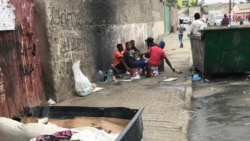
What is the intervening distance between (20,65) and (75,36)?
7.63 ft

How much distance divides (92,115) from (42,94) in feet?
10.9

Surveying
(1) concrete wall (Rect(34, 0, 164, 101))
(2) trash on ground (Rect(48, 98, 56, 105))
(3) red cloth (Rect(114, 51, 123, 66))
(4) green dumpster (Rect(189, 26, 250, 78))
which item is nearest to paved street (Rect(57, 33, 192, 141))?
(2) trash on ground (Rect(48, 98, 56, 105))

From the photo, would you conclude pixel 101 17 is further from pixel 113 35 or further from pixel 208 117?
pixel 208 117

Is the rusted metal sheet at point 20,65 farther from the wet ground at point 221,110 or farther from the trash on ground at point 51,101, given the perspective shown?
the wet ground at point 221,110

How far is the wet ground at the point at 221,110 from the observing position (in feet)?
18.5

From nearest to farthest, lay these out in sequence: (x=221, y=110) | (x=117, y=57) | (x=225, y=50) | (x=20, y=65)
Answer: (x=20, y=65) → (x=221, y=110) → (x=225, y=50) → (x=117, y=57)

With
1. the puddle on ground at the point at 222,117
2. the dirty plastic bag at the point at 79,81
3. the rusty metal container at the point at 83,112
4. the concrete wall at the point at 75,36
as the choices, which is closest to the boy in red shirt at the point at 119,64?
the concrete wall at the point at 75,36

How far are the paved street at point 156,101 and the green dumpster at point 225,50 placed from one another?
77cm

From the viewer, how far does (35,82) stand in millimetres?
7285

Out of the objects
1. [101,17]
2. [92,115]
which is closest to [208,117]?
[92,115]

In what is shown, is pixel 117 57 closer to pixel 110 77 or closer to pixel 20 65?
pixel 110 77

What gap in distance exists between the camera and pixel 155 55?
426 inches

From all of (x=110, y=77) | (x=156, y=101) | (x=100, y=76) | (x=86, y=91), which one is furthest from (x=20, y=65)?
(x=110, y=77)

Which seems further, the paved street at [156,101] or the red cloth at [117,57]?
the red cloth at [117,57]
